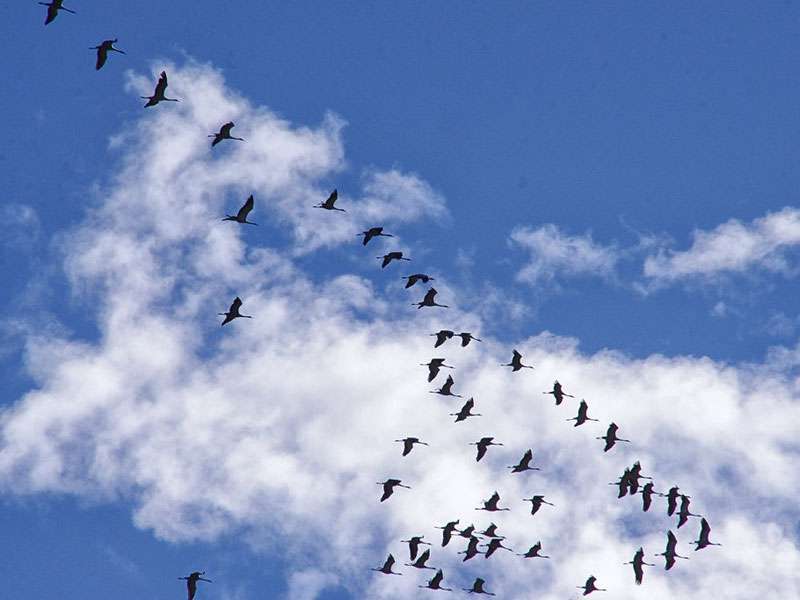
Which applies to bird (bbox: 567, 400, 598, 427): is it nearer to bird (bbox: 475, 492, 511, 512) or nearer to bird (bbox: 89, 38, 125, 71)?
bird (bbox: 475, 492, 511, 512)

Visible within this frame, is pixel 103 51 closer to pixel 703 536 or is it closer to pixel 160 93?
pixel 160 93

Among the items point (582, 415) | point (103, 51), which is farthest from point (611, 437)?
point (103, 51)

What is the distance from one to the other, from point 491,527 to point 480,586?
4.91m

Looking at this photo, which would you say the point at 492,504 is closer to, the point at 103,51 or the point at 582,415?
the point at 582,415

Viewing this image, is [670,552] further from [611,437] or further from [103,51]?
[103,51]

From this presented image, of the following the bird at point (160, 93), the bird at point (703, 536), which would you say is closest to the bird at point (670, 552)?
the bird at point (703, 536)

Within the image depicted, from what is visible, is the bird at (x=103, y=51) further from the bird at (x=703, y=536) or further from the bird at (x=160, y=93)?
the bird at (x=703, y=536)

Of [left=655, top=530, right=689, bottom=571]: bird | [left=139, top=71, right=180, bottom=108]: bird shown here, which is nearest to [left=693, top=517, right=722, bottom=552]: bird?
[left=655, top=530, right=689, bottom=571]: bird

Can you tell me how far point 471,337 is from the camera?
269 ft

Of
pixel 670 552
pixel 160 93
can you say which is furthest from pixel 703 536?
pixel 160 93

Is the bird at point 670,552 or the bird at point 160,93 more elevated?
the bird at point 160,93

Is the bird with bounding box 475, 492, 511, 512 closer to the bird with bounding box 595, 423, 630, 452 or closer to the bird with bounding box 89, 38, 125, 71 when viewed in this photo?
the bird with bounding box 595, 423, 630, 452

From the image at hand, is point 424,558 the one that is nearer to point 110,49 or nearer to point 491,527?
point 491,527

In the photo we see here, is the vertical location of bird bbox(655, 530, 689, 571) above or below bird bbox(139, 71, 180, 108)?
below
